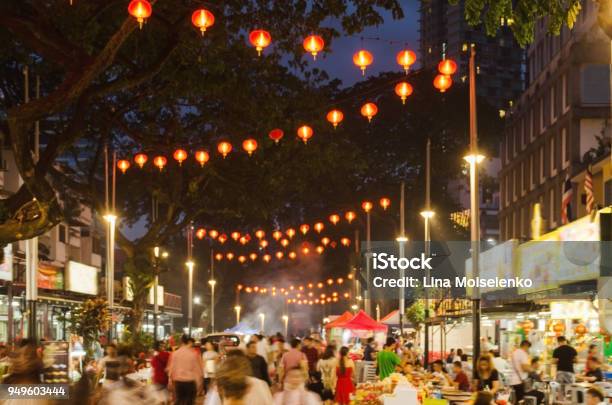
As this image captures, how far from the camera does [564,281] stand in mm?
30266

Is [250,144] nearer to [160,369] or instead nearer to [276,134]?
[276,134]

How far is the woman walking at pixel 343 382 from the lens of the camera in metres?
21.3

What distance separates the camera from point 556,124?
163ft

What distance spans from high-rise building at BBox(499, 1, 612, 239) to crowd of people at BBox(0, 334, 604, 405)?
1320cm

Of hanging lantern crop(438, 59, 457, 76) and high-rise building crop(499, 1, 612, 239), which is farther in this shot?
high-rise building crop(499, 1, 612, 239)

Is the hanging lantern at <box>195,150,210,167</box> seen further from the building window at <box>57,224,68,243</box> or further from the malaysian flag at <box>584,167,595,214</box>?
the building window at <box>57,224,68,243</box>

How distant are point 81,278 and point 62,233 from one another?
11.7 metres

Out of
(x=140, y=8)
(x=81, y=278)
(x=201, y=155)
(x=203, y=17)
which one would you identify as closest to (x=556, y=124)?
(x=81, y=278)

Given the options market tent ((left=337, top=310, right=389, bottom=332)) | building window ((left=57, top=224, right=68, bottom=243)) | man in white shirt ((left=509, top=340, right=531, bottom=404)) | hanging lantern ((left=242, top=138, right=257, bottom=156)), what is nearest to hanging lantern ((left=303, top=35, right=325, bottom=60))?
man in white shirt ((left=509, top=340, right=531, bottom=404))

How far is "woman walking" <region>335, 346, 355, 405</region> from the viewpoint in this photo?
840 inches

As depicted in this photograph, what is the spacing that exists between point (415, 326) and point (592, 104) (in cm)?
1516

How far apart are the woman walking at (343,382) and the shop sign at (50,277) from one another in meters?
16.7

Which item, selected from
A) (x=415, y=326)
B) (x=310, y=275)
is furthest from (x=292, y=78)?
(x=310, y=275)

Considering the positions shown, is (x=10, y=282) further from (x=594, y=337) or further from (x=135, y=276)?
(x=594, y=337)
